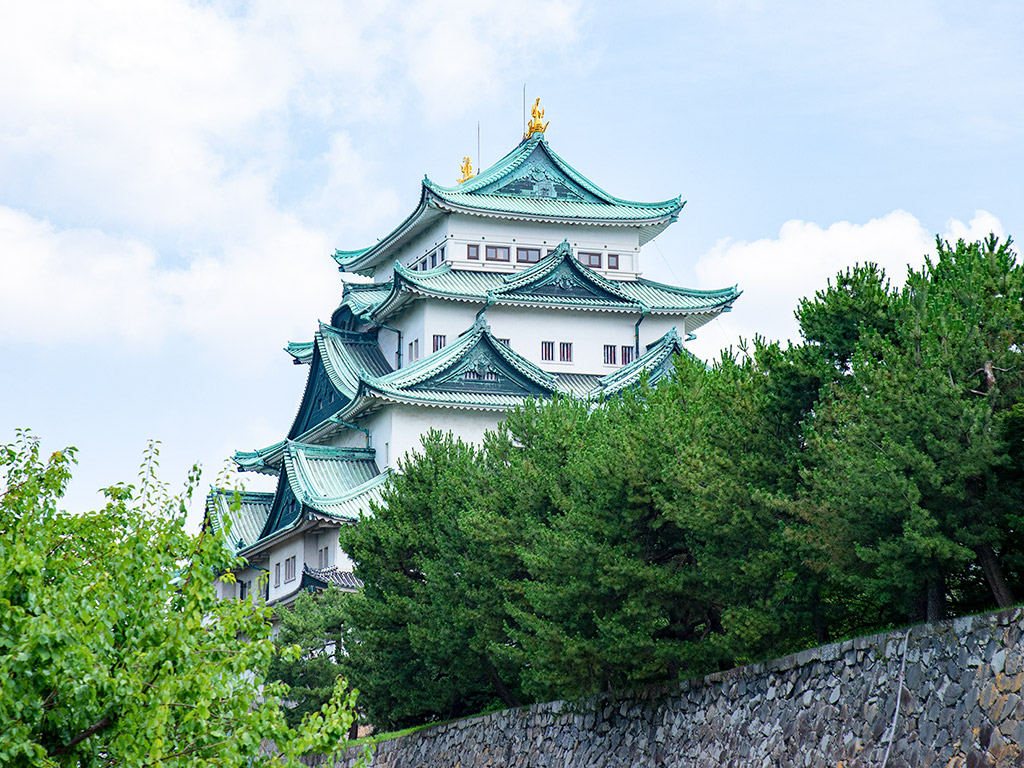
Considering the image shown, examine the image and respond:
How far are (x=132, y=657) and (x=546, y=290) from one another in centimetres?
4292

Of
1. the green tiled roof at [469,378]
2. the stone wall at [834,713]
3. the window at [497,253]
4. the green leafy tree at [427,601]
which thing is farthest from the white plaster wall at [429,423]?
the stone wall at [834,713]

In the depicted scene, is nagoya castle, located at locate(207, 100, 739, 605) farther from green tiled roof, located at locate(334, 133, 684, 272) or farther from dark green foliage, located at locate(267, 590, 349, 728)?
dark green foliage, located at locate(267, 590, 349, 728)

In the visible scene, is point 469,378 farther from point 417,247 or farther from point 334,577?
point 417,247

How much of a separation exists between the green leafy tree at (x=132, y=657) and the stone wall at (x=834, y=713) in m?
8.26

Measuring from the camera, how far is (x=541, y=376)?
166 ft

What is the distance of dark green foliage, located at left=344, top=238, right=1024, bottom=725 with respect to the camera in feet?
60.8

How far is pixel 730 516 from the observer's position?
2258 centimetres

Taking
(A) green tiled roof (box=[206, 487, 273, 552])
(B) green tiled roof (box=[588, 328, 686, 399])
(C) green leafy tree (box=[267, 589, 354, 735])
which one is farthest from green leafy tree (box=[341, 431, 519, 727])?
(A) green tiled roof (box=[206, 487, 273, 552])

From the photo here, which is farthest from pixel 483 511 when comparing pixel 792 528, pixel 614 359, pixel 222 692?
pixel 614 359

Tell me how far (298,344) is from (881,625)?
42.4 m

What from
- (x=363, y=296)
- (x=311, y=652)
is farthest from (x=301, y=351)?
(x=311, y=652)

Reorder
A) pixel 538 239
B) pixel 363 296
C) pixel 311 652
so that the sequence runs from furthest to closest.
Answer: pixel 363 296 → pixel 538 239 → pixel 311 652

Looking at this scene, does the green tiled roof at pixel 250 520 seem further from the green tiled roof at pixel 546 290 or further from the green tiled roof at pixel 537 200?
the green tiled roof at pixel 537 200

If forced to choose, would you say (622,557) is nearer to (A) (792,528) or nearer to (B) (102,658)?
(A) (792,528)
